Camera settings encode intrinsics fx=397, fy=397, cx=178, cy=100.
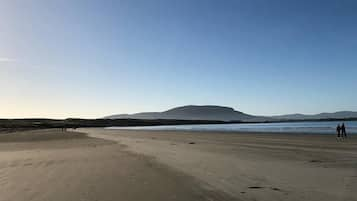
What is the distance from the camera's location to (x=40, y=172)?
14.2 m

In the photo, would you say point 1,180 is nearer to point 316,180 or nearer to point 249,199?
point 249,199

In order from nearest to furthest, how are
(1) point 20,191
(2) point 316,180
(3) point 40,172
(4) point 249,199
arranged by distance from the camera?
1. (4) point 249,199
2. (1) point 20,191
3. (2) point 316,180
4. (3) point 40,172

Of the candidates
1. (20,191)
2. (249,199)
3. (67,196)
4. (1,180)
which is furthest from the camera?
(1,180)

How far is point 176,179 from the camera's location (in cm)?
1216

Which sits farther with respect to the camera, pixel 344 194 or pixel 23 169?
pixel 23 169

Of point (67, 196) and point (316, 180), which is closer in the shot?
point (67, 196)

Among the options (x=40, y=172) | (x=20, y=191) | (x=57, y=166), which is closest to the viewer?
(x=20, y=191)

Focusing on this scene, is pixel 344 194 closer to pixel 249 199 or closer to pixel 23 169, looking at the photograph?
pixel 249 199

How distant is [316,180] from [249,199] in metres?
3.57

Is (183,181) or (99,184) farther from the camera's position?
(183,181)

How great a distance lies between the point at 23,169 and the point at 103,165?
313cm

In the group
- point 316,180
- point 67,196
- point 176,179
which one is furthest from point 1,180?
point 316,180

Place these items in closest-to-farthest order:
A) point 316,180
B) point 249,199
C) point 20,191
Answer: point 249,199
point 20,191
point 316,180

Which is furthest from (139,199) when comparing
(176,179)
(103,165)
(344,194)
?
(103,165)
